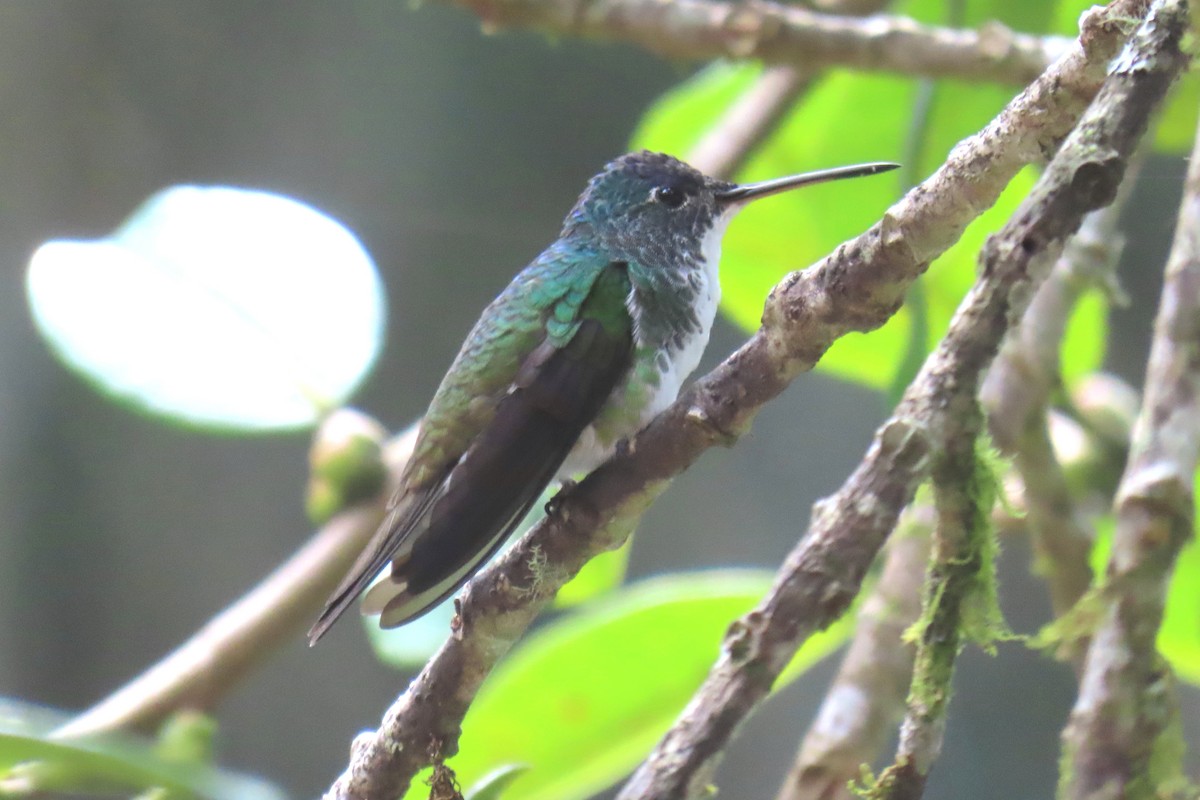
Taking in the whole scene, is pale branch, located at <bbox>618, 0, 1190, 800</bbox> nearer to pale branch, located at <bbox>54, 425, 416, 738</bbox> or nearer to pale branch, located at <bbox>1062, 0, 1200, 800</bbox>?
pale branch, located at <bbox>1062, 0, 1200, 800</bbox>

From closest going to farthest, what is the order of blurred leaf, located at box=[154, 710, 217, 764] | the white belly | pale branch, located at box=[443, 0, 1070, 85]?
the white belly
blurred leaf, located at box=[154, 710, 217, 764]
pale branch, located at box=[443, 0, 1070, 85]

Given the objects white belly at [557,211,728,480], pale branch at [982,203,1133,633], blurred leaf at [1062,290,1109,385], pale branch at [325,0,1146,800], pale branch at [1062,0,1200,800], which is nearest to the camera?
pale branch at [325,0,1146,800]

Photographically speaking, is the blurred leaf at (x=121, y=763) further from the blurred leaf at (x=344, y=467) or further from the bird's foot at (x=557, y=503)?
the blurred leaf at (x=344, y=467)

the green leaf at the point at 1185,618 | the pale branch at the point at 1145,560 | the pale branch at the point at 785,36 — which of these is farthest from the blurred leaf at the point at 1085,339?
the pale branch at the point at 1145,560

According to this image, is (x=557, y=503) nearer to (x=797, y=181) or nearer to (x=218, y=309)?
(x=797, y=181)

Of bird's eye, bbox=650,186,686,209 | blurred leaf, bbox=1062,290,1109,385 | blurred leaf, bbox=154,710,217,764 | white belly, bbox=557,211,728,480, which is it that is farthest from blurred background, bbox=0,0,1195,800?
blurred leaf, bbox=154,710,217,764

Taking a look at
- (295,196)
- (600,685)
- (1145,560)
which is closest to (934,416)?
(1145,560)

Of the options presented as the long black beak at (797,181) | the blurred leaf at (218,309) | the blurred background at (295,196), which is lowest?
the long black beak at (797,181)
